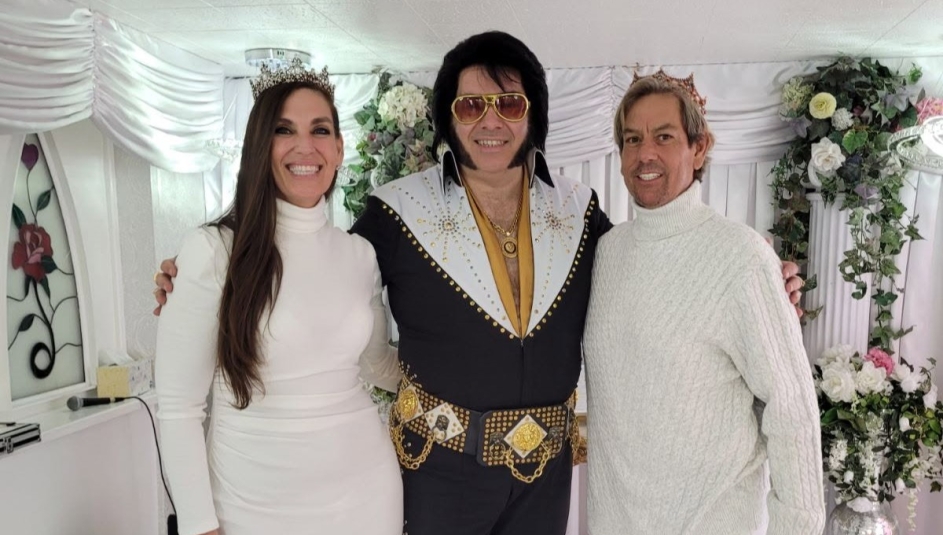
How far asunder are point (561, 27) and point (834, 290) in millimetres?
1972

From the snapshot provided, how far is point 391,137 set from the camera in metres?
3.70

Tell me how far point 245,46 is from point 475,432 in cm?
241

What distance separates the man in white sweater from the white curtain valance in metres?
1.89

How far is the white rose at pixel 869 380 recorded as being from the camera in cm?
317

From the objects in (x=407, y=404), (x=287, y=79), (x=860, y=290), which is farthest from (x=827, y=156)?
(x=287, y=79)

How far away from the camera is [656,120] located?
1.55m

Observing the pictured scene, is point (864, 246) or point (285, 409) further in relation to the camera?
point (864, 246)

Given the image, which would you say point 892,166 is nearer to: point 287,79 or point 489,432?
point 489,432

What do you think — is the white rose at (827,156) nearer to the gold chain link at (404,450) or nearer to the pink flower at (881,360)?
the pink flower at (881,360)

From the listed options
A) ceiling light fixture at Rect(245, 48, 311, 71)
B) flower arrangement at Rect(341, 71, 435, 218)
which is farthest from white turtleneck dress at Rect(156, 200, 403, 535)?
flower arrangement at Rect(341, 71, 435, 218)

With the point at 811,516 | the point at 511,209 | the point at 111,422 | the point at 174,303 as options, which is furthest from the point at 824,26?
the point at 111,422

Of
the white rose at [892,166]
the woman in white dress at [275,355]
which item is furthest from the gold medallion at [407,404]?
the white rose at [892,166]

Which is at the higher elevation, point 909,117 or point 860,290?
point 909,117

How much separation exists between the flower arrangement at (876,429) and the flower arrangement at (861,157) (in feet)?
1.18
